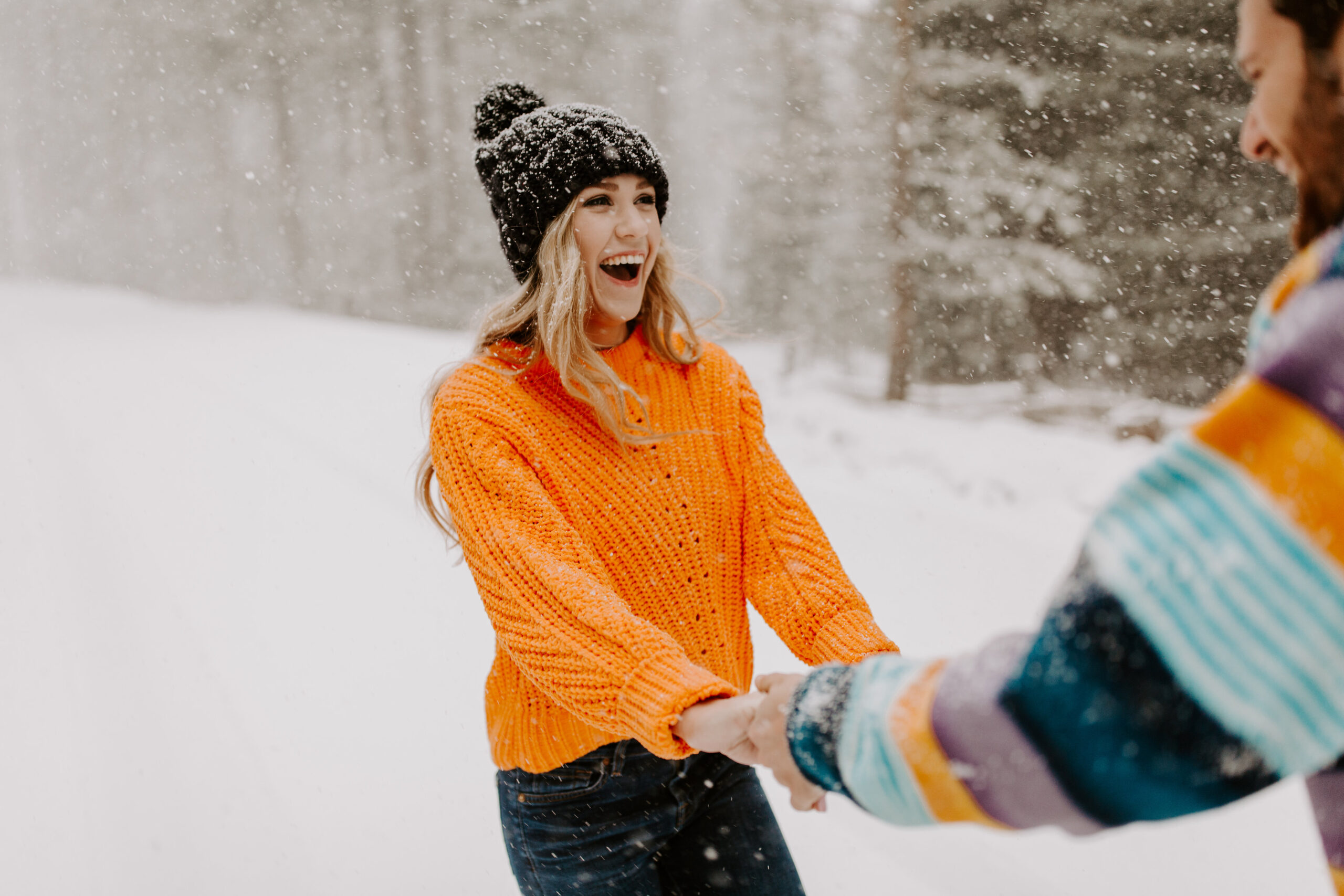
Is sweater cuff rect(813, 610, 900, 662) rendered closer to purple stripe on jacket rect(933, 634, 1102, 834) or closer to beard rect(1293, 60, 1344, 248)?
purple stripe on jacket rect(933, 634, 1102, 834)

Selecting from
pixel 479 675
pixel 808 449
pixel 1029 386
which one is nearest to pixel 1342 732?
pixel 479 675

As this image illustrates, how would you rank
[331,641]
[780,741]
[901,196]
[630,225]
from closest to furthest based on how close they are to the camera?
[780,741]
[630,225]
[331,641]
[901,196]

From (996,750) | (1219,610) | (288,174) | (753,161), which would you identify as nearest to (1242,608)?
(1219,610)

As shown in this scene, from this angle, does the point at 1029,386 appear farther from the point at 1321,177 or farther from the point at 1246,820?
the point at 1321,177

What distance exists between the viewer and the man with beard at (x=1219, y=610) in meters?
0.67

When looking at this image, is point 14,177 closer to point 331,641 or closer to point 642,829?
point 331,641

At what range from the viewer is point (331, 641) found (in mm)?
4727

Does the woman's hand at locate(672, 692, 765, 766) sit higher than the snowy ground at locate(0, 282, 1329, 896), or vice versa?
the woman's hand at locate(672, 692, 765, 766)

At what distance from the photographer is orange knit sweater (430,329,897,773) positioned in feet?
4.92

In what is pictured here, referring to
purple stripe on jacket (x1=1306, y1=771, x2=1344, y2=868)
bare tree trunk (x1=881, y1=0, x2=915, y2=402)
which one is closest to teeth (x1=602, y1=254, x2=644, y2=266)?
purple stripe on jacket (x1=1306, y1=771, x2=1344, y2=868)

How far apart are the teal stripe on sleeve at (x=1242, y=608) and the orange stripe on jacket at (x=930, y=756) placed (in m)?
0.25

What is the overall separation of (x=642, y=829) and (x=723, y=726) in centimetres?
63

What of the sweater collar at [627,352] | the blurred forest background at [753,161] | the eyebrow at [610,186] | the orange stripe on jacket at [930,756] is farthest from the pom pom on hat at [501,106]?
the orange stripe on jacket at [930,756]

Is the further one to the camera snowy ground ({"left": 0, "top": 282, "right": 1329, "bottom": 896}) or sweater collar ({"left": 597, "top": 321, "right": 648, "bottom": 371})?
snowy ground ({"left": 0, "top": 282, "right": 1329, "bottom": 896})
